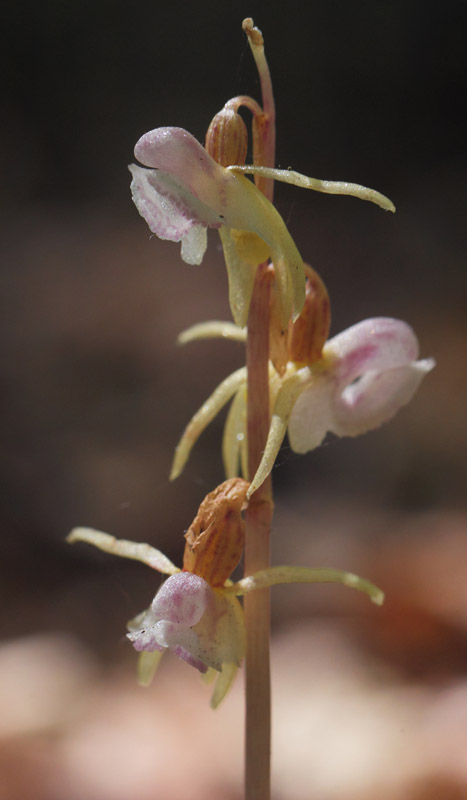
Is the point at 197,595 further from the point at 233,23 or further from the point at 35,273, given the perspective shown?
the point at 233,23

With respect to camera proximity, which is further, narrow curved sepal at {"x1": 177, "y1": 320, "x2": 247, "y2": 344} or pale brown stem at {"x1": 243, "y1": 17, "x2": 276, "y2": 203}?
narrow curved sepal at {"x1": 177, "y1": 320, "x2": 247, "y2": 344}

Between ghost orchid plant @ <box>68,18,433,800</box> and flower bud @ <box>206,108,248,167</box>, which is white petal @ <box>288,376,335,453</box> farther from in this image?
flower bud @ <box>206,108,248,167</box>

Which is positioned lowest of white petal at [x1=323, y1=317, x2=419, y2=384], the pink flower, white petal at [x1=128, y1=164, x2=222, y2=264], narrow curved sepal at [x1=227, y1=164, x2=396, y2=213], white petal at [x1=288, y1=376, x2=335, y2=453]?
the pink flower

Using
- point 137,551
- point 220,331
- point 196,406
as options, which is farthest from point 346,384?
point 196,406

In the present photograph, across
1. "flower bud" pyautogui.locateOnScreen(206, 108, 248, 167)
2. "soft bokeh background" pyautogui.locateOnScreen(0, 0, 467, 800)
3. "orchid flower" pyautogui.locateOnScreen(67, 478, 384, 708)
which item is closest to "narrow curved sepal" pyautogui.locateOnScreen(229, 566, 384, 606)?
"orchid flower" pyautogui.locateOnScreen(67, 478, 384, 708)

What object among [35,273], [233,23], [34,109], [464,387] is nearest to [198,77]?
[233,23]

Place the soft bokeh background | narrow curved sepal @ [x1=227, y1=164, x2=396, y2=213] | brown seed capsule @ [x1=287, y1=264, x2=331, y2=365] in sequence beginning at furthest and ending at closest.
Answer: the soft bokeh background
brown seed capsule @ [x1=287, y1=264, x2=331, y2=365]
narrow curved sepal @ [x1=227, y1=164, x2=396, y2=213]

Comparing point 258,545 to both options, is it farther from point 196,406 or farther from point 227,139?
point 196,406
